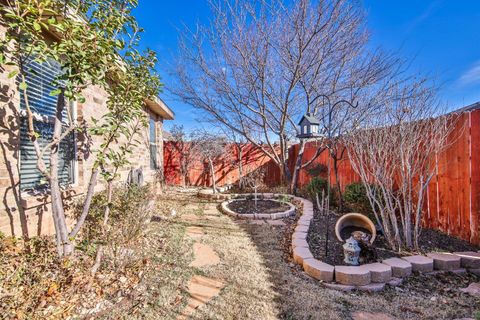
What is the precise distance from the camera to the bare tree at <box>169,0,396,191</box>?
5.86 metres

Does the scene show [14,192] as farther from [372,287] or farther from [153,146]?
[153,146]

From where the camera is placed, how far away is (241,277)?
2.60 m

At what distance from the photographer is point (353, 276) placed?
248 centimetres

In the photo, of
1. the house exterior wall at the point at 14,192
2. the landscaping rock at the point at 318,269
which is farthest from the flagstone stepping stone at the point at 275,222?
the house exterior wall at the point at 14,192

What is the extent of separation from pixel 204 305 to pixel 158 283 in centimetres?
59

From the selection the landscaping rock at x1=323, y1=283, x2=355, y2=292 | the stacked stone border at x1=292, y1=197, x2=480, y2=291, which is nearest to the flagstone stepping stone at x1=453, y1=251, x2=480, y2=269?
the stacked stone border at x1=292, y1=197, x2=480, y2=291

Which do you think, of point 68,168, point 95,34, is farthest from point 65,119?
point 95,34

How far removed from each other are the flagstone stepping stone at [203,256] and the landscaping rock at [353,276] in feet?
4.45

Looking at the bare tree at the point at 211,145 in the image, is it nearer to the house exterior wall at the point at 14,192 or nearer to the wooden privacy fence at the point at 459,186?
the house exterior wall at the point at 14,192

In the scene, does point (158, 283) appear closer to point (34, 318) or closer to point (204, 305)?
point (204, 305)

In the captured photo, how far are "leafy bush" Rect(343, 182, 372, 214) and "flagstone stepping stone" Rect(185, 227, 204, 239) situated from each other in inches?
113

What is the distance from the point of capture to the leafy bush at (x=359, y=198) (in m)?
4.48

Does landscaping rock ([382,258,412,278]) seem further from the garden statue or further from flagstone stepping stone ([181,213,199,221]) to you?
flagstone stepping stone ([181,213,199,221])

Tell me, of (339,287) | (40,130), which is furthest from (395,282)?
(40,130)
